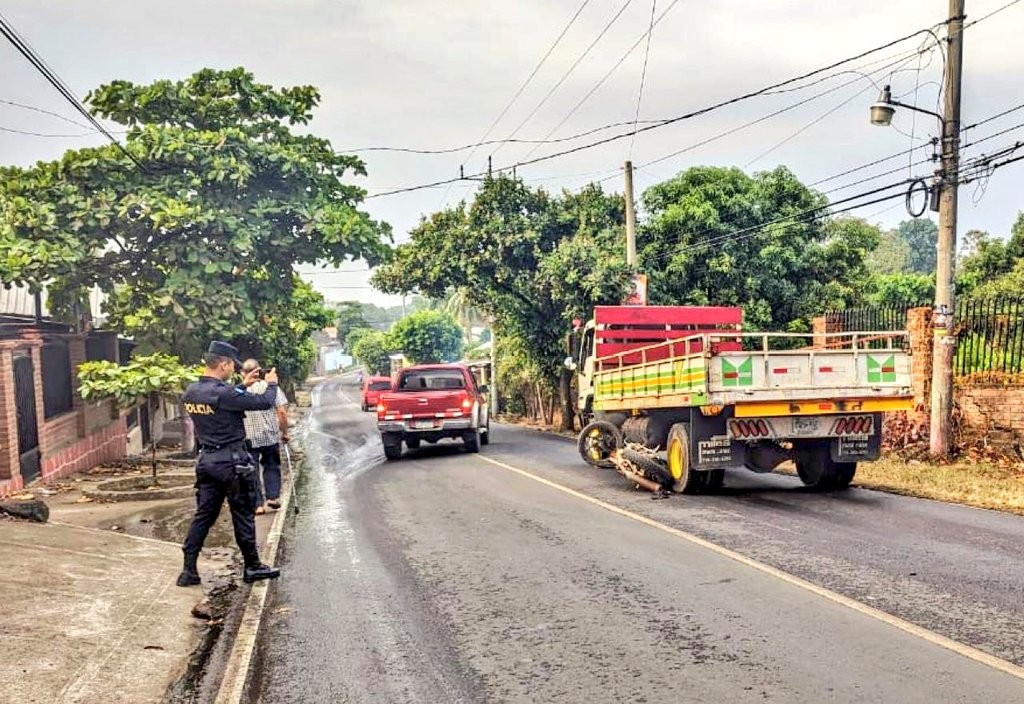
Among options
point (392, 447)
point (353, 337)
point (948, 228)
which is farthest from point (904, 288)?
point (353, 337)

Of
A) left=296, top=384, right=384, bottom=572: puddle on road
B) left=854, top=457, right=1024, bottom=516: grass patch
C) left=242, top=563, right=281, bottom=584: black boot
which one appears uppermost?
left=242, top=563, right=281, bottom=584: black boot

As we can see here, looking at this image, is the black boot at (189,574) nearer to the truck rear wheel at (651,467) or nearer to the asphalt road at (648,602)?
the asphalt road at (648,602)

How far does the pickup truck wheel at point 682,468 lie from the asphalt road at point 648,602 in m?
0.38

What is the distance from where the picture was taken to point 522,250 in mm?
26703

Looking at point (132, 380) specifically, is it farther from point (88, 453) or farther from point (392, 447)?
point (392, 447)

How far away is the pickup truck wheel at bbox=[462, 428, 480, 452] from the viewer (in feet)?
64.3

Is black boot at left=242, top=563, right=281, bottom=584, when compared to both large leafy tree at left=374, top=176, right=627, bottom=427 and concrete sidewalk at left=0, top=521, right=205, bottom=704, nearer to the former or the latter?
concrete sidewalk at left=0, top=521, right=205, bottom=704

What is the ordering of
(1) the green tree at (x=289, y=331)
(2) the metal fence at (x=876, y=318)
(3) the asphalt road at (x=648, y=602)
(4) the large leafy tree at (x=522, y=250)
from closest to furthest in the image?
1. (3) the asphalt road at (x=648, y=602)
2. (2) the metal fence at (x=876, y=318)
3. (1) the green tree at (x=289, y=331)
4. (4) the large leafy tree at (x=522, y=250)

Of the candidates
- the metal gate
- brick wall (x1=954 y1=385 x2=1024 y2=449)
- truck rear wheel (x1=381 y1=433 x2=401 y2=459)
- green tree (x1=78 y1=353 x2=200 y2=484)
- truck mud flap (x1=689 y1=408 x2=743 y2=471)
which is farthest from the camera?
truck rear wheel (x1=381 y1=433 x2=401 y2=459)

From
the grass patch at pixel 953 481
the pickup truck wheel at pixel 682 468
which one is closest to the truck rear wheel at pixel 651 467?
the pickup truck wheel at pixel 682 468

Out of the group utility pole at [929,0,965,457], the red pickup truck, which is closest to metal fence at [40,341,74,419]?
the red pickup truck

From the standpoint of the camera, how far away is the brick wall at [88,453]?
46.9 ft

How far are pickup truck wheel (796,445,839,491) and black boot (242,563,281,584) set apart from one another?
300 inches

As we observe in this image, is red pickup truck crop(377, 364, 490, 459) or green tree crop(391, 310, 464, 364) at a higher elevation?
green tree crop(391, 310, 464, 364)
